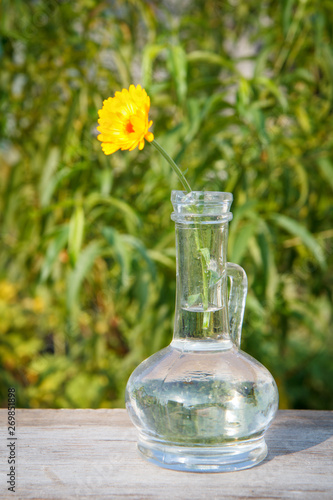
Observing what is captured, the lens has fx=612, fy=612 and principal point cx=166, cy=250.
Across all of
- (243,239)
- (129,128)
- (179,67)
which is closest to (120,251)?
(243,239)

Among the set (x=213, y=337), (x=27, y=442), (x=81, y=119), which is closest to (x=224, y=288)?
(x=213, y=337)

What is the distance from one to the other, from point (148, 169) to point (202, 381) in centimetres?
100

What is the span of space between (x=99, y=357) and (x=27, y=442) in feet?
3.27

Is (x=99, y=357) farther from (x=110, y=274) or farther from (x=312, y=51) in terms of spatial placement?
(x=312, y=51)

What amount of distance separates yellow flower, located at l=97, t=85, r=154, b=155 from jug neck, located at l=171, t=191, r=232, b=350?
9 centimetres

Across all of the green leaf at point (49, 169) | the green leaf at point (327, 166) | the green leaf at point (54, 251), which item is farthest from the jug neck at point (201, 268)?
the green leaf at point (49, 169)

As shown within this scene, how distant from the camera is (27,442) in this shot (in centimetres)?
64

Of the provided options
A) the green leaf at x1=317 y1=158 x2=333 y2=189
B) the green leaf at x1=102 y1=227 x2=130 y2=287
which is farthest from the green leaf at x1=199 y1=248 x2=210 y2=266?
the green leaf at x1=317 y1=158 x2=333 y2=189

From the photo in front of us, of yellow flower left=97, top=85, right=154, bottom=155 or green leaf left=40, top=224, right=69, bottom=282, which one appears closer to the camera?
yellow flower left=97, top=85, right=154, bottom=155

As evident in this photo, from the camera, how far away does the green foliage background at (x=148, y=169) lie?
1.18 meters

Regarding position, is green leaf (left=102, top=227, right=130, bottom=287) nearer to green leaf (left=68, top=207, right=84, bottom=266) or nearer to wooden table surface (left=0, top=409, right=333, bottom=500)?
green leaf (left=68, top=207, right=84, bottom=266)

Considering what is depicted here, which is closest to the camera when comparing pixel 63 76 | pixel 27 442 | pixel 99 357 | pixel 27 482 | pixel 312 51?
pixel 27 482

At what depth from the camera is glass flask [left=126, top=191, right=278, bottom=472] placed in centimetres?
53

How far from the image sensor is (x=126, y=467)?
562 mm
